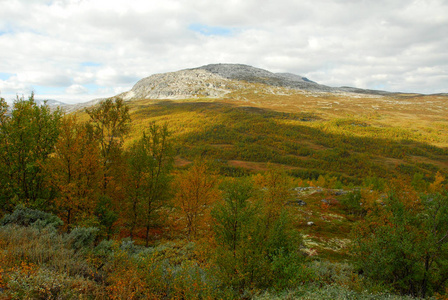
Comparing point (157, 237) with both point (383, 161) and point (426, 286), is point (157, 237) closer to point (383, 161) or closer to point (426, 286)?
point (426, 286)

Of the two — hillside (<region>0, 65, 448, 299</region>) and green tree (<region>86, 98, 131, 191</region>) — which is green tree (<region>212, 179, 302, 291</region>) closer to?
hillside (<region>0, 65, 448, 299</region>)

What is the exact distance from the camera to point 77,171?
58.4 ft

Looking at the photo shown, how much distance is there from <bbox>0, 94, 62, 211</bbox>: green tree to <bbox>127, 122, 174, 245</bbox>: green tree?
7204mm

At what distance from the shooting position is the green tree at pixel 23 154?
17.9 m

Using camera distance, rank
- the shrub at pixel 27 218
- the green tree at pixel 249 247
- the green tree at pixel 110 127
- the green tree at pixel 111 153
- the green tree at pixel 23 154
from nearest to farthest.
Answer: the green tree at pixel 249 247 → the shrub at pixel 27 218 → the green tree at pixel 23 154 → the green tree at pixel 111 153 → the green tree at pixel 110 127

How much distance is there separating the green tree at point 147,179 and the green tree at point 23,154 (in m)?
7.20

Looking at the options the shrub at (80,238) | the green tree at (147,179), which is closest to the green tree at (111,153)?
the green tree at (147,179)

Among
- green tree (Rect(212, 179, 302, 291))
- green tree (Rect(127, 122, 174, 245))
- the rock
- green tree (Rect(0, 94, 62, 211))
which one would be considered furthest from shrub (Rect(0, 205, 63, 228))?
the rock

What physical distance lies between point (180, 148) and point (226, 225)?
597ft

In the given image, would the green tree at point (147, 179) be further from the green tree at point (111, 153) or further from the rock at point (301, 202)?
the rock at point (301, 202)

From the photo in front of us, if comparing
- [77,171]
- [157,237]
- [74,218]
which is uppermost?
[77,171]

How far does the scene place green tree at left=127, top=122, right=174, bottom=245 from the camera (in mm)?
22219

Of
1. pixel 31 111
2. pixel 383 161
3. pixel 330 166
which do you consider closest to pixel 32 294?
pixel 31 111

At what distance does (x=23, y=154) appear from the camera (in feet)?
60.4
